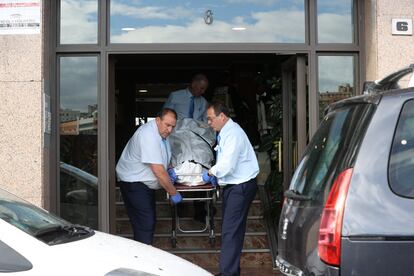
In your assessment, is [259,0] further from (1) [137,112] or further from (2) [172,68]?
(1) [137,112]

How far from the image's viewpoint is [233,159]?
21.2 ft

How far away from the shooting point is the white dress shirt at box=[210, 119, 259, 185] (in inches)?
255

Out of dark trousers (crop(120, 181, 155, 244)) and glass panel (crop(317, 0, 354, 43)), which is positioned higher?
glass panel (crop(317, 0, 354, 43))

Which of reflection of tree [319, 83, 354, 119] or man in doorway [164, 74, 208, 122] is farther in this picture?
man in doorway [164, 74, 208, 122]

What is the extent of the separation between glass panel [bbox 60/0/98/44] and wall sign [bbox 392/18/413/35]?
3.41 meters

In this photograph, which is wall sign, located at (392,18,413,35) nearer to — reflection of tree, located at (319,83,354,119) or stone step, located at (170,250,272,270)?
reflection of tree, located at (319,83,354,119)

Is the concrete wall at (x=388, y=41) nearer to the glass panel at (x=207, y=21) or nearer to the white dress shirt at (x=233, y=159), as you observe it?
the glass panel at (x=207, y=21)

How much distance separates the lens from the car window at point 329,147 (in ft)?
11.8

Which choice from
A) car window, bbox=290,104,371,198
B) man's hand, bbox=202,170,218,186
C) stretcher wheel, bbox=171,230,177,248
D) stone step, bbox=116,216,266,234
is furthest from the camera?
stone step, bbox=116,216,266,234

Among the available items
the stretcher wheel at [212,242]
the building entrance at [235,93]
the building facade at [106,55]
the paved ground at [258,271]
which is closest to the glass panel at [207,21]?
the building facade at [106,55]

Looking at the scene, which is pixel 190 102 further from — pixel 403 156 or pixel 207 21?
pixel 403 156

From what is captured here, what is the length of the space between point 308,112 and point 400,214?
4064 millimetres

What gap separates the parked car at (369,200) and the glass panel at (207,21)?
380 centimetres

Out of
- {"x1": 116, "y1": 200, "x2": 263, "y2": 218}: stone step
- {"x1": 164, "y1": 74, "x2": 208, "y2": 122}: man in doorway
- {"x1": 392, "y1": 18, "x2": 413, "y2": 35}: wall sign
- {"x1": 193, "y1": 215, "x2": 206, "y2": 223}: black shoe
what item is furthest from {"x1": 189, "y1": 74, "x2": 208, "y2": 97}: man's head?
{"x1": 392, "y1": 18, "x2": 413, "y2": 35}: wall sign
